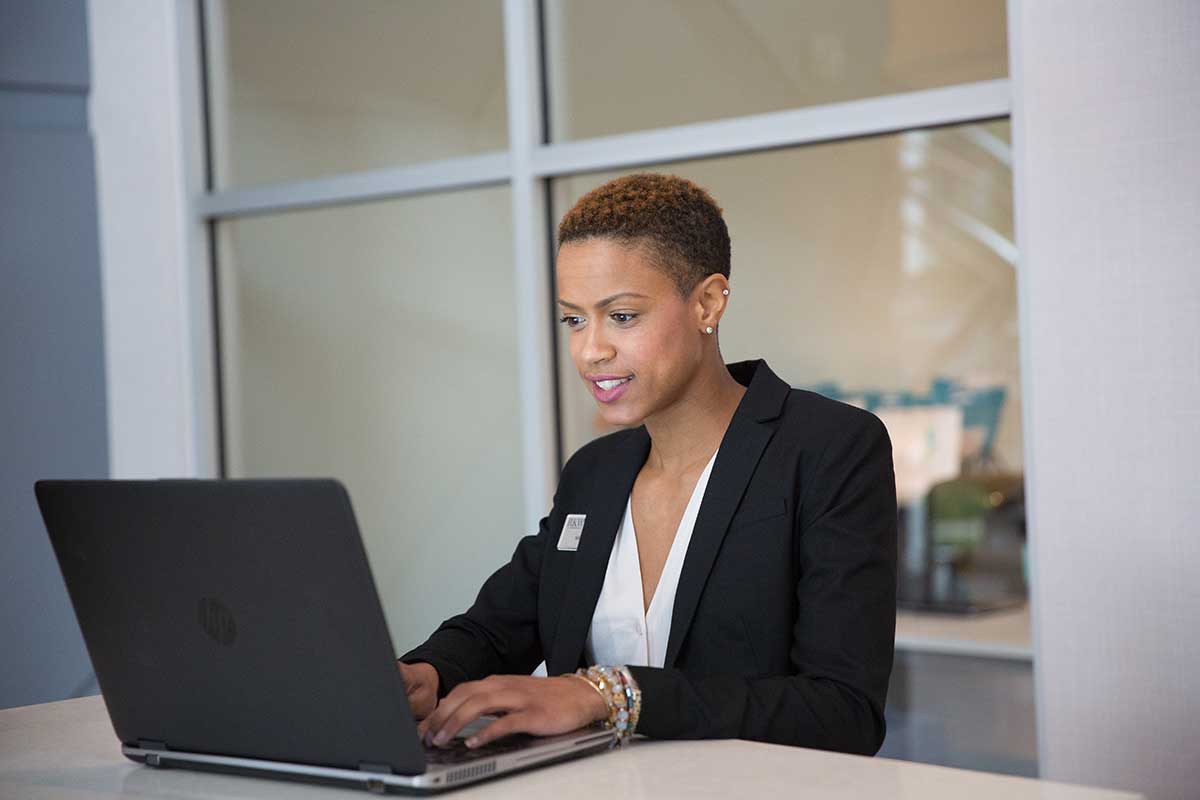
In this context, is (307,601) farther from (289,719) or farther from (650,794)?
(650,794)

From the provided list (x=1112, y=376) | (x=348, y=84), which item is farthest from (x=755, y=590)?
(x=348, y=84)

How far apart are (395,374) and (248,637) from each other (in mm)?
2745

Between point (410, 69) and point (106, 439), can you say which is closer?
point (410, 69)

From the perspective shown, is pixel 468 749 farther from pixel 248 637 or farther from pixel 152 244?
pixel 152 244

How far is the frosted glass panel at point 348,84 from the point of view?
3.89m

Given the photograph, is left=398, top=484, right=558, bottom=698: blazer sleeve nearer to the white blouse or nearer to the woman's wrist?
the white blouse

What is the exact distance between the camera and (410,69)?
13.2ft

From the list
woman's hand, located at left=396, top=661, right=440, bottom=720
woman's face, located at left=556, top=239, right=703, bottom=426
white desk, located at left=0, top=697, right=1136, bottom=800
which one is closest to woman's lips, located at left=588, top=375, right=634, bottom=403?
woman's face, located at left=556, top=239, right=703, bottom=426

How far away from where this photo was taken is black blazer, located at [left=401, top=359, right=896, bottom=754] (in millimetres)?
1691

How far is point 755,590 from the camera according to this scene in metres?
1.92

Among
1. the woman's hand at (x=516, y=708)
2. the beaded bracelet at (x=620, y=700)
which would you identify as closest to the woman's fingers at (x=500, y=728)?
the woman's hand at (x=516, y=708)

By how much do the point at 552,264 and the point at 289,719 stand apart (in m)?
2.45

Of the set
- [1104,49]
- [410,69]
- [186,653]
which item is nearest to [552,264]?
[410,69]

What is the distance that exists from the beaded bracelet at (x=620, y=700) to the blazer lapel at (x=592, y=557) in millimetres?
467
